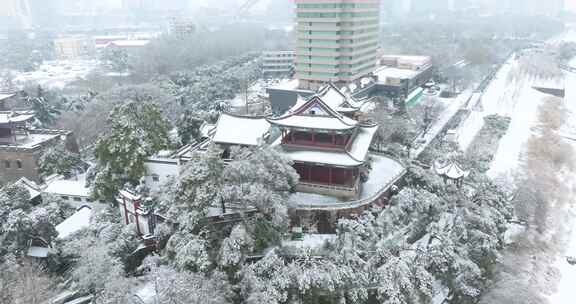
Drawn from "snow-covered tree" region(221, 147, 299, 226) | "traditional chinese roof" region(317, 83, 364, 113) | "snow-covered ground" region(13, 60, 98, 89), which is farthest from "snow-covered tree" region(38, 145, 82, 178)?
"snow-covered ground" region(13, 60, 98, 89)

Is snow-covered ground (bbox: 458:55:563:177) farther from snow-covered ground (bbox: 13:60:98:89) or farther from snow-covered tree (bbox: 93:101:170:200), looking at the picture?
snow-covered ground (bbox: 13:60:98:89)

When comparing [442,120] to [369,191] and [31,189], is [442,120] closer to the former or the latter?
[369,191]

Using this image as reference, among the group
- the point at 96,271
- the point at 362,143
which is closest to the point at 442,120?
the point at 362,143

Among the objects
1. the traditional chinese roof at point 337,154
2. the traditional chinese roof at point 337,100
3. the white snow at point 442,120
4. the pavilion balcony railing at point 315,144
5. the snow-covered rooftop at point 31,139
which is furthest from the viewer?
the white snow at point 442,120

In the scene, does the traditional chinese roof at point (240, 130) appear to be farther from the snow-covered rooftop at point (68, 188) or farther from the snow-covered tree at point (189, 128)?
the snow-covered rooftop at point (68, 188)

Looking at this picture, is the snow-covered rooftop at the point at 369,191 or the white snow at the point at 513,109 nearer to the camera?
the snow-covered rooftop at the point at 369,191

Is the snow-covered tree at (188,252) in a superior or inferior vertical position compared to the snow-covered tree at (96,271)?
superior

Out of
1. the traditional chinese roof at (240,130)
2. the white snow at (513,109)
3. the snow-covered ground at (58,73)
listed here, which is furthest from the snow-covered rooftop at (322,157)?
the snow-covered ground at (58,73)
